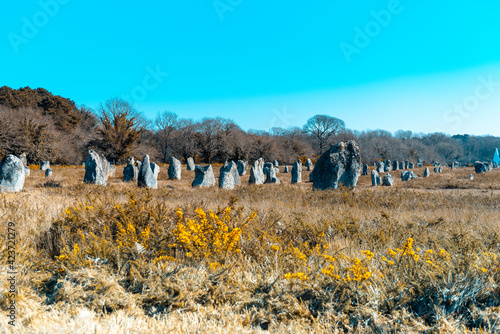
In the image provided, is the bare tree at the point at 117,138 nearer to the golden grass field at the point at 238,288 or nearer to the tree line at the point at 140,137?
the tree line at the point at 140,137

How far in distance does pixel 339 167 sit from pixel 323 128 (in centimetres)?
4965

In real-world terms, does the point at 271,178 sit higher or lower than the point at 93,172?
lower

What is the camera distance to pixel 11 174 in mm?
9734

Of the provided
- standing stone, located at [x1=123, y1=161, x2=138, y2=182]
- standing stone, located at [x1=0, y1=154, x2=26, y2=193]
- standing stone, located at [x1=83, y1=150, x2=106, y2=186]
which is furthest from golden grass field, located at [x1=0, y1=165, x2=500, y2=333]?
standing stone, located at [x1=123, y1=161, x2=138, y2=182]

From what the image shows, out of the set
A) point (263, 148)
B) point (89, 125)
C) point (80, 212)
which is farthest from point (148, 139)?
point (80, 212)

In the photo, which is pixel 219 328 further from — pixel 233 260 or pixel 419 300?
pixel 419 300

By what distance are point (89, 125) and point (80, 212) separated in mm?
45032

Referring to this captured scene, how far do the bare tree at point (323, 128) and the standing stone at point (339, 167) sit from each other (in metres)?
47.0

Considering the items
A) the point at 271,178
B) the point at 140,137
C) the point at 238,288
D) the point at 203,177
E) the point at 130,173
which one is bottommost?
the point at 238,288

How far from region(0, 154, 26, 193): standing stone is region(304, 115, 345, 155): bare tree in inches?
2157

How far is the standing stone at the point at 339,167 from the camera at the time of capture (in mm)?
12844

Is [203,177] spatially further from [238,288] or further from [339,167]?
[238,288]

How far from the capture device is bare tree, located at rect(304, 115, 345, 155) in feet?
195

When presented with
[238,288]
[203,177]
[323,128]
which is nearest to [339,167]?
[203,177]
